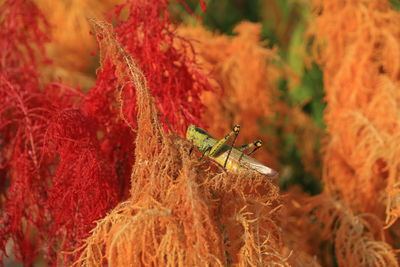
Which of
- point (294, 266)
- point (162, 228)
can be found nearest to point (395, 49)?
point (294, 266)

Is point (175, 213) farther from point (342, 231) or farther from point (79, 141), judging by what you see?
point (342, 231)

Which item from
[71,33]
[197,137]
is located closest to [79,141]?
[197,137]

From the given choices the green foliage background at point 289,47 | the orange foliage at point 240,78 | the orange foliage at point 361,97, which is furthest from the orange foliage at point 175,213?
the green foliage background at point 289,47

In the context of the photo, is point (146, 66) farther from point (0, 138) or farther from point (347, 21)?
point (347, 21)

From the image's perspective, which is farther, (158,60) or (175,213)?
(158,60)

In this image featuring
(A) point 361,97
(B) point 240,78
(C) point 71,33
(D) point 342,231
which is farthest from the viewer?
(C) point 71,33

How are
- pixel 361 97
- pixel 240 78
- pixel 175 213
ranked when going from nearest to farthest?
pixel 175 213, pixel 361 97, pixel 240 78

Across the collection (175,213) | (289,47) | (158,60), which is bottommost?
(175,213)
